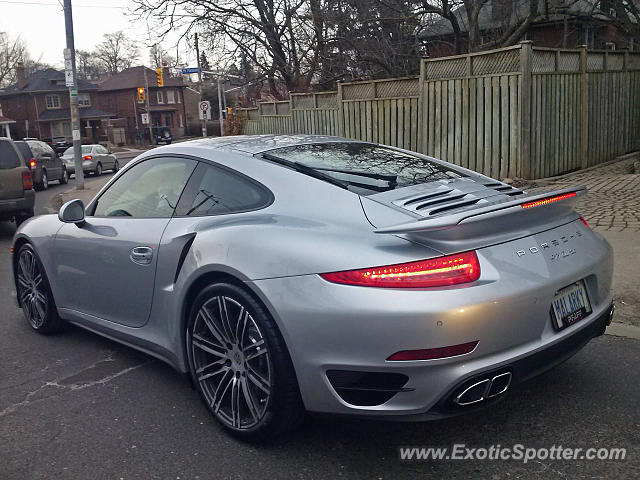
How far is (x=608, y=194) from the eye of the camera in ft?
32.3

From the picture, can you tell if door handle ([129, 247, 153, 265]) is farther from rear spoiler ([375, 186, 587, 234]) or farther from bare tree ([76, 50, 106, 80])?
bare tree ([76, 50, 106, 80])

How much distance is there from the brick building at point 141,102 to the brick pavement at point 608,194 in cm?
7068

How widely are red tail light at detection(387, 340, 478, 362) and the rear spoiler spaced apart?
1.59ft

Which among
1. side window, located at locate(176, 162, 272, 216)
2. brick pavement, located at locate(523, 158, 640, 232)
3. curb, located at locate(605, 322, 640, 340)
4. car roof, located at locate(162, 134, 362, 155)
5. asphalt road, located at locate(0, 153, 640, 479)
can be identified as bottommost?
curb, located at locate(605, 322, 640, 340)

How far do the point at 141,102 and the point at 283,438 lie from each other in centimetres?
8012

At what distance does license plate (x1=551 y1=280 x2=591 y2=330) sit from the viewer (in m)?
3.02

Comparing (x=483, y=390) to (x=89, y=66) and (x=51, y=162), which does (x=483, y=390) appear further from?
(x=89, y=66)

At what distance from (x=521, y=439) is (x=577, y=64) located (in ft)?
35.0

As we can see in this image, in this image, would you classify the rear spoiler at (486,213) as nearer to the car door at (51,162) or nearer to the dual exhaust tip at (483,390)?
the dual exhaust tip at (483,390)

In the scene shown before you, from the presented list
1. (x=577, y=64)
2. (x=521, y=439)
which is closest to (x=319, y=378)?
(x=521, y=439)

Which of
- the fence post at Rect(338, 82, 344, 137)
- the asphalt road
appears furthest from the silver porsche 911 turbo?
the fence post at Rect(338, 82, 344, 137)

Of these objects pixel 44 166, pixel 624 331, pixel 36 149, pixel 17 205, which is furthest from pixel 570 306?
pixel 36 149

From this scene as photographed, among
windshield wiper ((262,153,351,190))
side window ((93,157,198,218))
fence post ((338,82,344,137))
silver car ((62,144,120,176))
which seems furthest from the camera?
silver car ((62,144,120,176))

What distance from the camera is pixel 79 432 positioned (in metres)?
3.46
